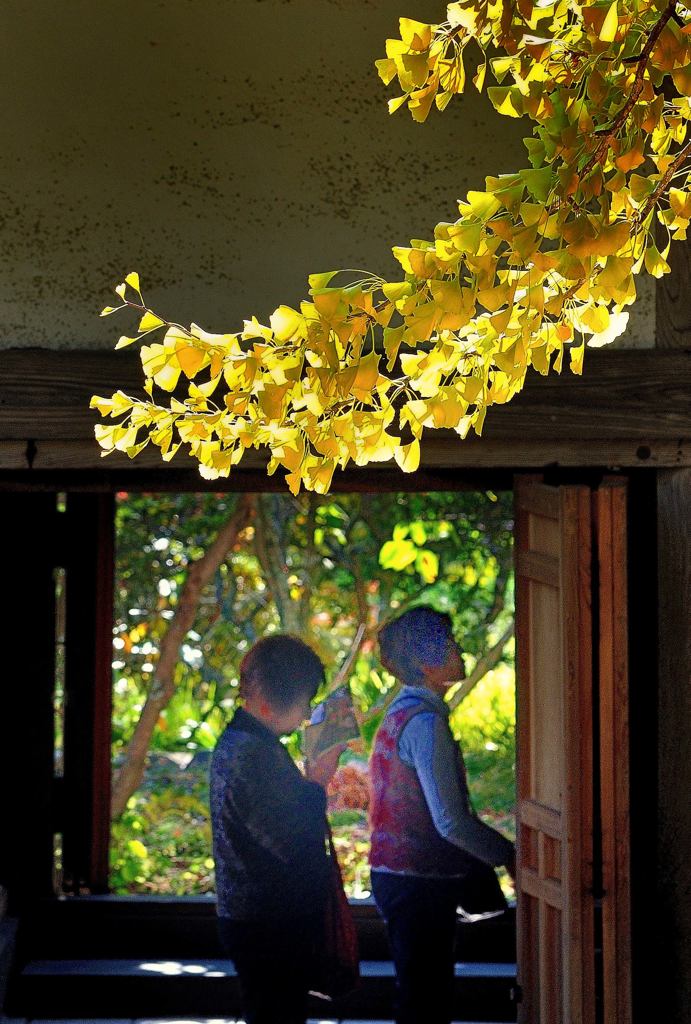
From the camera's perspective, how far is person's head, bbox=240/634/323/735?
15.3 feet

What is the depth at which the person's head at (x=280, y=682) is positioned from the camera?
466 cm

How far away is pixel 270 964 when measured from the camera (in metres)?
4.30

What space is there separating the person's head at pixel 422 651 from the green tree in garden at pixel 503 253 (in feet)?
9.02

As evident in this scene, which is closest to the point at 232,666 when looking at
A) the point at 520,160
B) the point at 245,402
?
the point at 520,160

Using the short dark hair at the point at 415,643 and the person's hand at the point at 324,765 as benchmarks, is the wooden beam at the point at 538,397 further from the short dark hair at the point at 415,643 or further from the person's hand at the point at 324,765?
the person's hand at the point at 324,765

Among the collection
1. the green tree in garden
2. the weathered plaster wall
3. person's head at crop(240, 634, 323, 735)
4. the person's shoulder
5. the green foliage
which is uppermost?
the weathered plaster wall

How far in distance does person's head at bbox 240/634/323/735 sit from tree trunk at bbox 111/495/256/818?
2.21 m

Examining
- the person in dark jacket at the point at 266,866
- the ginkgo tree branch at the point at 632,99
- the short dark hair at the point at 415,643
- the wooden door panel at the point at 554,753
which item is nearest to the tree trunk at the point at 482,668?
Result: the short dark hair at the point at 415,643

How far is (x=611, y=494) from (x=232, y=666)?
3.95 metres

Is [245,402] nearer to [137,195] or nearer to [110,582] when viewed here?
[137,195]

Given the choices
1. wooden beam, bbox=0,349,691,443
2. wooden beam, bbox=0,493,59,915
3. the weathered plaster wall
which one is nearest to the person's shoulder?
wooden beam, bbox=0,349,691,443

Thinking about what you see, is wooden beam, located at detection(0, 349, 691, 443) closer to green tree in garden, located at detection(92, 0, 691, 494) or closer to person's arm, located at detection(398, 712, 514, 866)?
green tree in garden, located at detection(92, 0, 691, 494)

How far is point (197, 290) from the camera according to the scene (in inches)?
139

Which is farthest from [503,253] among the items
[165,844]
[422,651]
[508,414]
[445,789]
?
[165,844]
